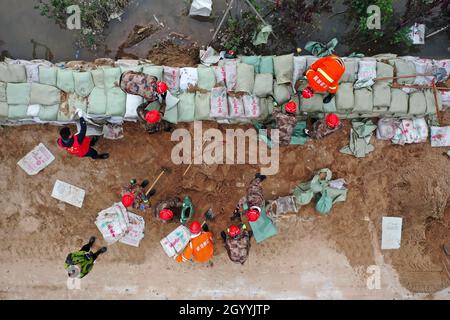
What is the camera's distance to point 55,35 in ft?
21.0

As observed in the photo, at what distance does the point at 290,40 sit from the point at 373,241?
3.69 meters

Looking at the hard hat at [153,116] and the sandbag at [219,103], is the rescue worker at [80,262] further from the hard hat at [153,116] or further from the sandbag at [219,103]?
the sandbag at [219,103]

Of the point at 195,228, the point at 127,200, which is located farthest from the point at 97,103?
the point at 195,228

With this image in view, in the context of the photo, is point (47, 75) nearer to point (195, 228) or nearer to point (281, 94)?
point (195, 228)

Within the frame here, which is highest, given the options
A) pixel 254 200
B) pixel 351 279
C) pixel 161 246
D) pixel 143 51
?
pixel 143 51

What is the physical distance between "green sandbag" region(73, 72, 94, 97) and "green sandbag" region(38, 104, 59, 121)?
0.44 m

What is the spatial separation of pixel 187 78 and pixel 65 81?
1803 mm

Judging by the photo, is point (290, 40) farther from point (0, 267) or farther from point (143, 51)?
point (0, 267)

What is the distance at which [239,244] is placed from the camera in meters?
5.88

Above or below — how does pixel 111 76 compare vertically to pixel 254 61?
below

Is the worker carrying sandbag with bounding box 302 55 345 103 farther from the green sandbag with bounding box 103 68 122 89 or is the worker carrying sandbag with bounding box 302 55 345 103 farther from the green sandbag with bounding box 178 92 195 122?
the green sandbag with bounding box 103 68 122 89

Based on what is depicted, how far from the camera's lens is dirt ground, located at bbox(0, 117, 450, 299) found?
6242mm

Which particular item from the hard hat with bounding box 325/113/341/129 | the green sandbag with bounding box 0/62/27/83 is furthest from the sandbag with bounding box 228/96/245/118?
the green sandbag with bounding box 0/62/27/83
